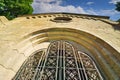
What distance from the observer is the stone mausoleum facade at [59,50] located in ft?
12.7

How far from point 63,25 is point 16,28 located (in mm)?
1702

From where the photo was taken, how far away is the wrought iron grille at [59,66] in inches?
150

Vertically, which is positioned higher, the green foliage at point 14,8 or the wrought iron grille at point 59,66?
the green foliage at point 14,8

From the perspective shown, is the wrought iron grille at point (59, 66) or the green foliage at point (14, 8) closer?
the wrought iron grille at point (59, 66)

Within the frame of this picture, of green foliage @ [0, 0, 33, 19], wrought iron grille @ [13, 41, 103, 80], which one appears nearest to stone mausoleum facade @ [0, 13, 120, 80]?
wrought iron grille @ [13, 41, 103, 80]

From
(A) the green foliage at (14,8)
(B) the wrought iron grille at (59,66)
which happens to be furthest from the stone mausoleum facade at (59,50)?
(A) the green foliage at (14,8)

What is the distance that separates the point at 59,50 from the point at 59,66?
0.87m

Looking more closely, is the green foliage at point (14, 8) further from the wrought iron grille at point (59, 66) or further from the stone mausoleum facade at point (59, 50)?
the wrought iron grille at point (59, 66)

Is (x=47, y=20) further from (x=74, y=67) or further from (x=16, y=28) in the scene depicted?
(x=74, y=67)

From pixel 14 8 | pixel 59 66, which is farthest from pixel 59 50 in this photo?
pixel 14 8

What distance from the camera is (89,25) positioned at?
609cm

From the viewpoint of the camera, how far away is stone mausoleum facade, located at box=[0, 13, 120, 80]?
12.7 feet

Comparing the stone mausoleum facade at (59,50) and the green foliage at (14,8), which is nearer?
the stone mausoleum facade at (59,50)

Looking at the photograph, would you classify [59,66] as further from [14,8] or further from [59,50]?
[14,8]
